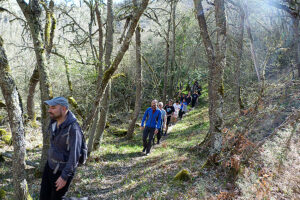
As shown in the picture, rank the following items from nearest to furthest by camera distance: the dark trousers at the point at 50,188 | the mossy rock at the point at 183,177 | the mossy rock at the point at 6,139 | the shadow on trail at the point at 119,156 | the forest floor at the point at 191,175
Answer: the dark trousers at the point at 50,188 → the forest floor at the point at 191,175 → the mossy rock at the point at 183,177 → the shadow on trail at the point at 119,156 → the mossy rock at the point at 6,139

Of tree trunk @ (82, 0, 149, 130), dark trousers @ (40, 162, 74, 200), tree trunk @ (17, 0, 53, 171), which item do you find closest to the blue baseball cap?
dark trousers @ (40, 162, 74, 200)

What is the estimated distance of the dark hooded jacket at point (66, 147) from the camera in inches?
136

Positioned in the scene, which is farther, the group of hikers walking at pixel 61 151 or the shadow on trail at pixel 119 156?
the shadow on trail at pixel 119 156

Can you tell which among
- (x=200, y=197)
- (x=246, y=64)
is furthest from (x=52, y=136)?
(x=246, y=64)

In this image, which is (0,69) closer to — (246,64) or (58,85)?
(58,85)

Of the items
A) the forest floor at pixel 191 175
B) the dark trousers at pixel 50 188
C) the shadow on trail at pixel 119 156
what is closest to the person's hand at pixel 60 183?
the dark trousers at pixel 50 188

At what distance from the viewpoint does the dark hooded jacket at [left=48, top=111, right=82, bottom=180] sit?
3459 mm

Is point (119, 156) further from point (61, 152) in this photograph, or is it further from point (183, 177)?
point (61, 152)

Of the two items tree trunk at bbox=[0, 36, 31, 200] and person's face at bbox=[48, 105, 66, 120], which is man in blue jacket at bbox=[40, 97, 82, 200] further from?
tree trunk at bbox=[0, 36, 31, 200]

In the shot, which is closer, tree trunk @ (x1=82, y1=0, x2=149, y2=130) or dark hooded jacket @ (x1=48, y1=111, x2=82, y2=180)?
dark hooded jacket @ (x1=48, y1=111, x2=82, y2=180)

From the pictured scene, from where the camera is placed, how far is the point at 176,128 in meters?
16.5

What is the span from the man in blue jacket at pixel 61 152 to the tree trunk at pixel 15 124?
1.16 m

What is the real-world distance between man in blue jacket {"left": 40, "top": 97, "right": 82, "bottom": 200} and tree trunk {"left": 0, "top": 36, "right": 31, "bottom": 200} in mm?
1157

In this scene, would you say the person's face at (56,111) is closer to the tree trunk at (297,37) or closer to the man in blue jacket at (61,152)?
the man in blue jacket at (61,152)
